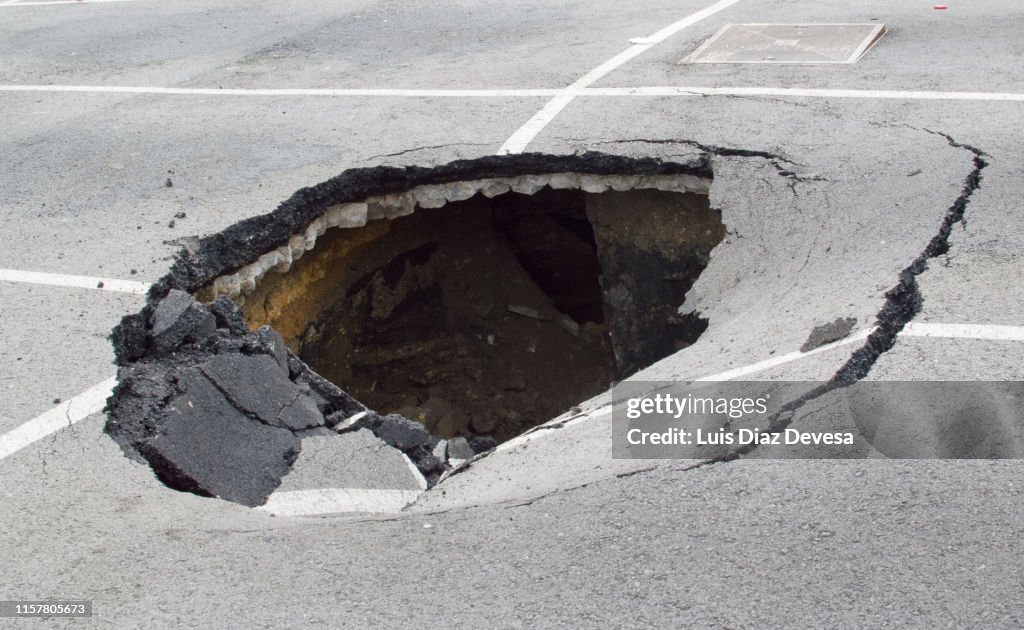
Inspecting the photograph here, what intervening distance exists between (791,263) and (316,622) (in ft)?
11.9

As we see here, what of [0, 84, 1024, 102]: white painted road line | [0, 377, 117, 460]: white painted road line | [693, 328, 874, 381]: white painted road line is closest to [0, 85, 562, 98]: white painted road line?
[0, 84, 1024, 102]: white painted road line

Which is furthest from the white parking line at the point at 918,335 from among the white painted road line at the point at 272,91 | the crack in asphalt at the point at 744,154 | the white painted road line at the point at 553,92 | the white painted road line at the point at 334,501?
the white painted road line at the point at 272,91

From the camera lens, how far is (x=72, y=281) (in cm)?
584

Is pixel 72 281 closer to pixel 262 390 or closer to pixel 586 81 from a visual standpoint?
pixel 262 390

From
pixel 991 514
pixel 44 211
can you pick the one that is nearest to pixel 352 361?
pixel 44 211

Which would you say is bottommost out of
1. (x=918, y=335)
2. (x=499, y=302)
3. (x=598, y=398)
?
(x=499, y=302)

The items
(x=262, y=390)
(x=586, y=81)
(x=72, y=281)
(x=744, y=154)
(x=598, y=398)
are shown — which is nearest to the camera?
(x=262, y=390)

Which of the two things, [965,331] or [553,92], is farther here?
[553,92]

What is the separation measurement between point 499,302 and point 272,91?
9.69 ft

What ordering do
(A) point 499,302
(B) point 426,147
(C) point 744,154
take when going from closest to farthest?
1. (C) point 744,154
2. (B) point 426,147
3. (A) point 499,302

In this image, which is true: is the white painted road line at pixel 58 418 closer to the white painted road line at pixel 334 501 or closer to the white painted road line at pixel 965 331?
the white painted road line at pixel 334 501

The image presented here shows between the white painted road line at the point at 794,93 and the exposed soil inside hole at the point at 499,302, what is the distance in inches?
35.4

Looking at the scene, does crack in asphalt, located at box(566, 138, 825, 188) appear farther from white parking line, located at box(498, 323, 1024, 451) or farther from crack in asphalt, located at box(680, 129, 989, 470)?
white parking line, located at box(498, 323, 1024, 451)

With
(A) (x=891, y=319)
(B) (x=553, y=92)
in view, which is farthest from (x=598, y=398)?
(B) (x=553, y=92)
